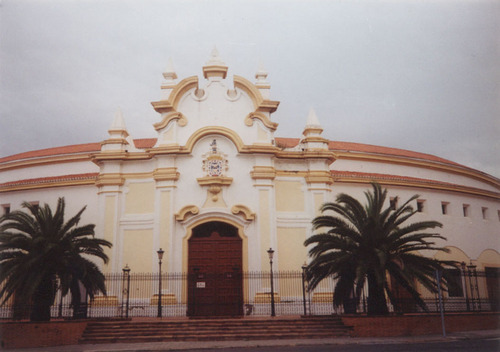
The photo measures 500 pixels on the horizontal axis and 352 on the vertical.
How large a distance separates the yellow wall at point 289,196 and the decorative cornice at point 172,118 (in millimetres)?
6311

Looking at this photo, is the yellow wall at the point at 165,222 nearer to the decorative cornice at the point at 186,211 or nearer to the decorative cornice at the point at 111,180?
the decorative cornice at the point at 186,211

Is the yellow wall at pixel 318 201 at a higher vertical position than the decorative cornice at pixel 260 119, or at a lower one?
lower

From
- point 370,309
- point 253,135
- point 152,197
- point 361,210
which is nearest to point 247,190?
point 253,135

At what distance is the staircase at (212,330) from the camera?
1884 cm

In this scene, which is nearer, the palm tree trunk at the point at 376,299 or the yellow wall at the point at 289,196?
the palm tree trunk at the point at 376,299

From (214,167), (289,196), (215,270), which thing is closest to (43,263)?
(215,270)

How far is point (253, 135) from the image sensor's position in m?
26.4

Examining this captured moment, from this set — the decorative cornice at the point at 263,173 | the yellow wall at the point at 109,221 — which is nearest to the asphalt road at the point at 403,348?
the decorative cornice at the point at 263,173

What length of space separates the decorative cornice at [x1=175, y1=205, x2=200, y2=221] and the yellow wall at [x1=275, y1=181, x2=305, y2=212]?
451 centimetres

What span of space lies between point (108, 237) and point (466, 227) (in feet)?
77.1

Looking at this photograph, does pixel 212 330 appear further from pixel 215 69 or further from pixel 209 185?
pixel 215 69

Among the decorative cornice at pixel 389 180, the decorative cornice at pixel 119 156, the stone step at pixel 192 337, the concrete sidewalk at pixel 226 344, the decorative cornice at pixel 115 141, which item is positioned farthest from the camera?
the decorative cornice at pixel 389 180

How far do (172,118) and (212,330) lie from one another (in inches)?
480

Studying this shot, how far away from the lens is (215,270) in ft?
80.9
